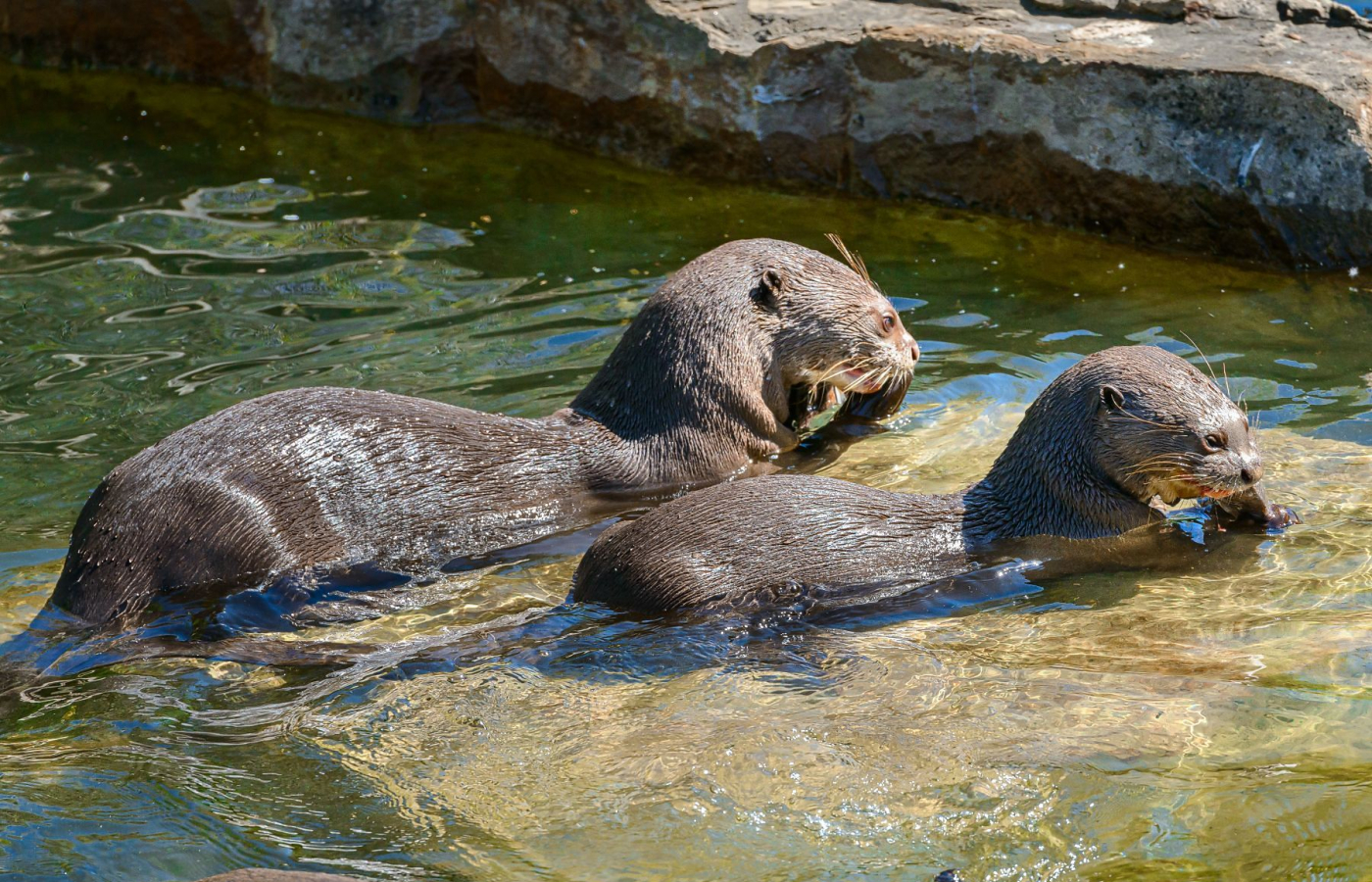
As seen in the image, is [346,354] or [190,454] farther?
[346,354]

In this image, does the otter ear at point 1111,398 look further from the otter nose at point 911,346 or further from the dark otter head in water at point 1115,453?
the otter nose at point 911,346

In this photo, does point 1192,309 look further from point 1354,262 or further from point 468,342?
point 468,342

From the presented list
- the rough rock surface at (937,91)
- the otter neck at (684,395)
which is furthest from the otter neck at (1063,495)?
the rough rock surface at (937,91)

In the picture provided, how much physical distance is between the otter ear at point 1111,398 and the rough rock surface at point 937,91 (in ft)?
8.56

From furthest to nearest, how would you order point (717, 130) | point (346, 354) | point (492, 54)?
1. point (492, 54)
2. point (717, 130)
3. point (346, 354)

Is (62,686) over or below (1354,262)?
below

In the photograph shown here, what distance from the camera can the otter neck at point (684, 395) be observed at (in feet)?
16.9

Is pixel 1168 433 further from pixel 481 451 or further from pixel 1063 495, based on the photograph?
pixel 481 451

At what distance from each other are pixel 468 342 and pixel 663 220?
1602mm

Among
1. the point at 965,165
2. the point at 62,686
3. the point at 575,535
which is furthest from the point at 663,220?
the point at 62,686

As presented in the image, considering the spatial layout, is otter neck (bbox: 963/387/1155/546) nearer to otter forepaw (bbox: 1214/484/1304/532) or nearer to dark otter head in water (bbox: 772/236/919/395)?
otter forepaw (bbox: 1214/484/1304/532)

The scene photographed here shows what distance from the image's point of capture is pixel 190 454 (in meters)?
4.22

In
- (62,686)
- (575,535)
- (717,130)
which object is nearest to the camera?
(62,686)

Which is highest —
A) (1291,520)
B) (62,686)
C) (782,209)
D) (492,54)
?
(492,54)
